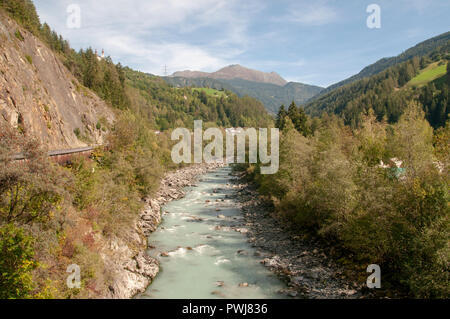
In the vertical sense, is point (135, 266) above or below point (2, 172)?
below

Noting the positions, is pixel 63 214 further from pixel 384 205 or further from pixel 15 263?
pixel 384 205

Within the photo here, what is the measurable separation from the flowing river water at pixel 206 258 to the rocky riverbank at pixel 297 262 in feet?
2.90

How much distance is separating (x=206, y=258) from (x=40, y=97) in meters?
28.3

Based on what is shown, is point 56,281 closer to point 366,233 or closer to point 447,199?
point 366,233

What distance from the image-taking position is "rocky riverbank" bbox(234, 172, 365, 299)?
17.8m

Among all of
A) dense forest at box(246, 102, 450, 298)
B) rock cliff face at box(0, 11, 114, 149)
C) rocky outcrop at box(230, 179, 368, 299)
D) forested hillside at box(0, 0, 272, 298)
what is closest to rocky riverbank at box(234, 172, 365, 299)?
rocky outcrop at box(230, 179, 368, 299)

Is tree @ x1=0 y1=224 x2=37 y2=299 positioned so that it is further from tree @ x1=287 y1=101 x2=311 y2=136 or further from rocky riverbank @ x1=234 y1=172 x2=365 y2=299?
tree @ x1=287 y1=101 x2=311 y2=136

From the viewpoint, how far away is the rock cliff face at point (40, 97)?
2888 centimetres

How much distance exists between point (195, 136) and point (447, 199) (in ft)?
328

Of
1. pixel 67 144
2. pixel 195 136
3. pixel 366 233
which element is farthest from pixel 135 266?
pixel 195 136

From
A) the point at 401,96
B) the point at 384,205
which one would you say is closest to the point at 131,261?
the point at 384,205

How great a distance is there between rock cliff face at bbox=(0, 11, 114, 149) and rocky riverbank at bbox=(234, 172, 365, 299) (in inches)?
772

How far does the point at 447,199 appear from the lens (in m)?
14.9

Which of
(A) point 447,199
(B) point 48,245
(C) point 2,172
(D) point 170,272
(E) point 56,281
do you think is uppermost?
(C) point 2,172
